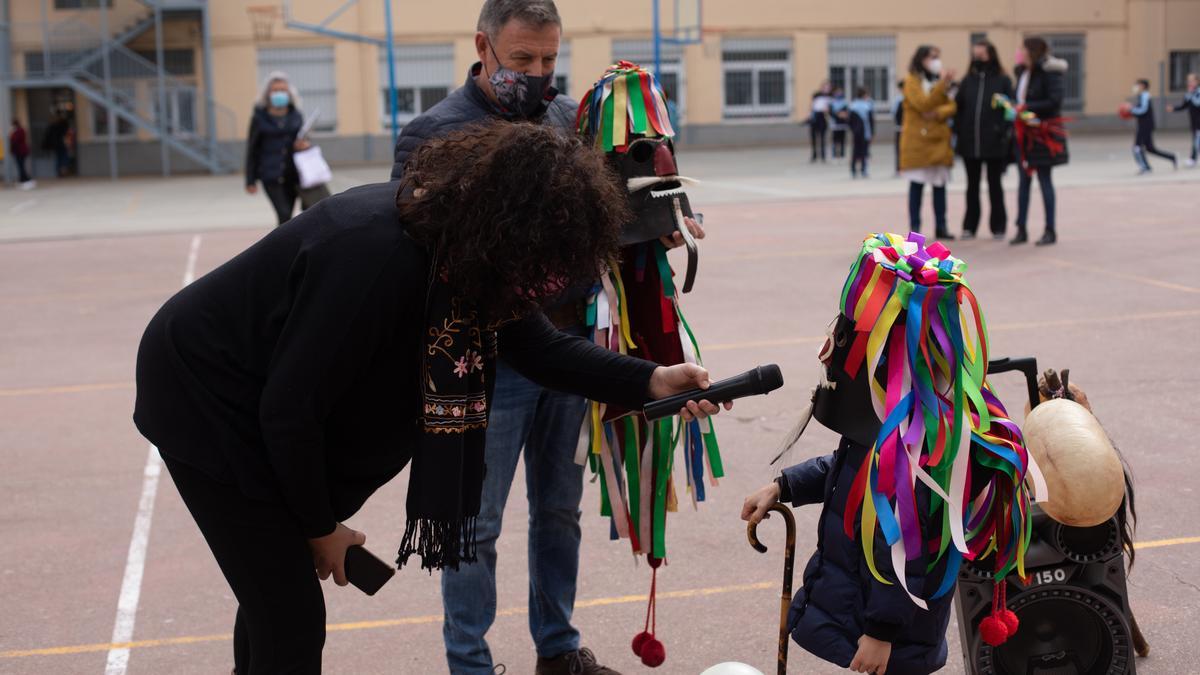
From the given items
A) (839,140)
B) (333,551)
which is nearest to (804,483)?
(333,551)

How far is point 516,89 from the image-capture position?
3.40 metres

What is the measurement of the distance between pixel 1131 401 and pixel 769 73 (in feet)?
103

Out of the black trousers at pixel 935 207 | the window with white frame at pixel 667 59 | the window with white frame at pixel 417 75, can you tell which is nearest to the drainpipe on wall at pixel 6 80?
the window with white frame at pixel 417 75

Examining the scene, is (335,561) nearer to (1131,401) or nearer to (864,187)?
(1131,401)

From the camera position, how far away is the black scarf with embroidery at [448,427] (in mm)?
2518

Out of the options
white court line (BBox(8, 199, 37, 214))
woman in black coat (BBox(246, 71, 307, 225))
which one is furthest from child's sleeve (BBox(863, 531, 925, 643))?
white court line (BBox(8, 199, 37, 214))

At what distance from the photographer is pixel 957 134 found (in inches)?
510

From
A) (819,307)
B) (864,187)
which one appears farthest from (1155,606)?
(864,187)

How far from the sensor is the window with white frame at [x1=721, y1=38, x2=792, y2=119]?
36.5 metres

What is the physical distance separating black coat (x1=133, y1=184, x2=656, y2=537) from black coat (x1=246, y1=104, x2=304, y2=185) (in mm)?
10277

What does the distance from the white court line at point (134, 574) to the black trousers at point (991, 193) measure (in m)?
8.82

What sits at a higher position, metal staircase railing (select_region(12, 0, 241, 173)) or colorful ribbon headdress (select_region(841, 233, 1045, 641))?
metal staircase railing (select_region(12, 0, 241, 173))

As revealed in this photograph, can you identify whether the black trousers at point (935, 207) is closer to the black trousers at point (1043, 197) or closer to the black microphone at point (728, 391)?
the black trousers at point (1043, 197)

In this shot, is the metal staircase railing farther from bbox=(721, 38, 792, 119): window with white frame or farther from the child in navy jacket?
the child in navy jacket
